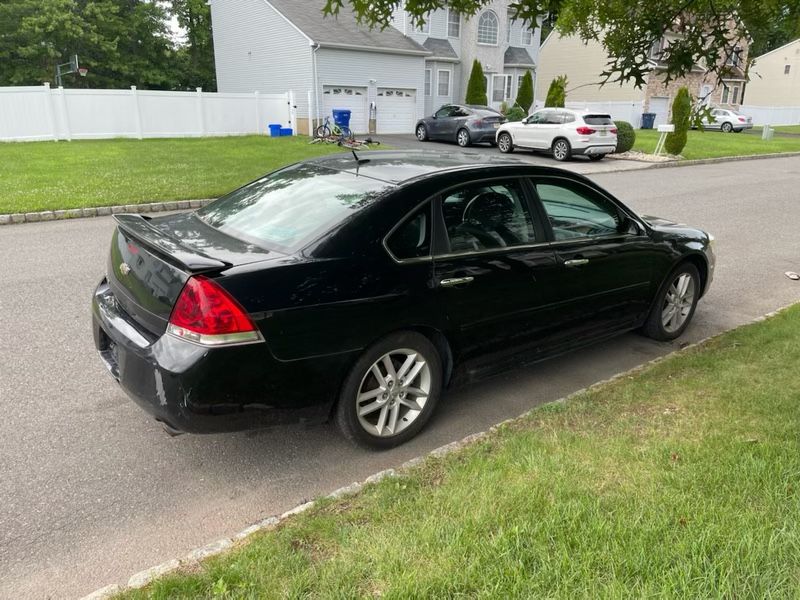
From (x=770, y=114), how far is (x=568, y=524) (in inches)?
2260

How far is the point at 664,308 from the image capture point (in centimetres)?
535

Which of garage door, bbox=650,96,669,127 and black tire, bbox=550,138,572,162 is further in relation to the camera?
garage door, bbox=650,96,669,127

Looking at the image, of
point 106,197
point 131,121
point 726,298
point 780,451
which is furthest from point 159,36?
point 780,451

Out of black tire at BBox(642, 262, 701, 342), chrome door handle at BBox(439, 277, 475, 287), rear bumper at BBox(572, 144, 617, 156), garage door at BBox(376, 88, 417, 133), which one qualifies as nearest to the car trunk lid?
chrome door handle at BBox(439, 277, 475, 287)

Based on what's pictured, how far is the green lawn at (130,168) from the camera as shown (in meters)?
11.5

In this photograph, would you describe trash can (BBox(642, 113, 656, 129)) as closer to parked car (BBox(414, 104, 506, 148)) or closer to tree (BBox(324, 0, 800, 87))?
parked car (BBox(414, 104, 506, 148))

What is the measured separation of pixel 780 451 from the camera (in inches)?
126

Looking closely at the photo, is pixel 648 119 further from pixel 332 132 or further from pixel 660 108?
pixel 332 132

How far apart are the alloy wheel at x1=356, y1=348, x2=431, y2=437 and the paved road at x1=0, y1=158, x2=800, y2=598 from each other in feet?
0.61

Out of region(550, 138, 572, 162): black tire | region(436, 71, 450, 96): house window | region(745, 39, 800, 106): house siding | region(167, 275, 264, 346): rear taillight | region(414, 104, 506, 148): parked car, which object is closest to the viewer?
region(167, 275, 264, 346): rear taillight

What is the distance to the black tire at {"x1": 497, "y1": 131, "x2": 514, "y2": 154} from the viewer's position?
22734 millimetres

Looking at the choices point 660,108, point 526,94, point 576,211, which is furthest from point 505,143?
point 660,108

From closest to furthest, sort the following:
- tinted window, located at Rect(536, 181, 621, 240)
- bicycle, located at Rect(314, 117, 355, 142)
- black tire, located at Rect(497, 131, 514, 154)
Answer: tinted window, located at Rect(536, 181, 621, 240) → bicycle, located at Rect(314, 117, 355, 142) → black tire, located at Rect(497, 131, 514, 154)

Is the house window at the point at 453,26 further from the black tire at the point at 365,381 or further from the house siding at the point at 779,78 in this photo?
the house siding at the point at 779,78
